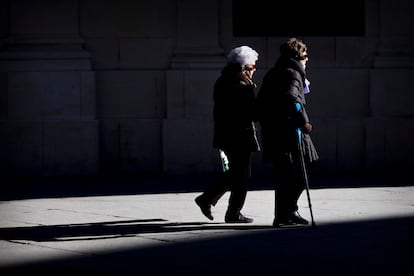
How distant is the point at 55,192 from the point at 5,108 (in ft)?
7.79

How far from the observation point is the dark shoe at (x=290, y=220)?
10062mm

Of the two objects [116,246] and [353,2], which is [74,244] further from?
[353,2]

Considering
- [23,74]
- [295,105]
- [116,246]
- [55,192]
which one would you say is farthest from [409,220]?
[23,74]

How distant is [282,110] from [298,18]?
578cm

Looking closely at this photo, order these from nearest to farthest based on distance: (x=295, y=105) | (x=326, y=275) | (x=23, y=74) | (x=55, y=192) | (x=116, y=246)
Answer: (x=326, y=275) → (x=116, y=246) → (x=295, y=105) → (x=55, y=192) → (x=23, y=74)

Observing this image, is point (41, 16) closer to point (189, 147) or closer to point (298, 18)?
point (189, 147)

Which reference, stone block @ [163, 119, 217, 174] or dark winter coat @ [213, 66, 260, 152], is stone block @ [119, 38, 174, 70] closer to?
stone block @ [163, 119, 217, 174]

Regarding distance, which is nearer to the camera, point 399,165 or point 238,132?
point 238,132

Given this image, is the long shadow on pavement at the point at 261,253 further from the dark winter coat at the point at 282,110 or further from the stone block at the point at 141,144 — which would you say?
the stone block at the point at 141,144

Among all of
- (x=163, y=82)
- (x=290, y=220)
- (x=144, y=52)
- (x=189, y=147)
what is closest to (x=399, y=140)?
(x=189, y=147)

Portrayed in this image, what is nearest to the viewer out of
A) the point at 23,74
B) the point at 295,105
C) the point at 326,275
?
the point at 326,275

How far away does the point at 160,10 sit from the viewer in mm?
15367

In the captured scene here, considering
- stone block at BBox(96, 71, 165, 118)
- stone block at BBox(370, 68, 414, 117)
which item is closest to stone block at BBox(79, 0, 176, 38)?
stone block at BBox(96, 71, 165, 118)

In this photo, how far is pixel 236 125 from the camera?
33.7 feet
